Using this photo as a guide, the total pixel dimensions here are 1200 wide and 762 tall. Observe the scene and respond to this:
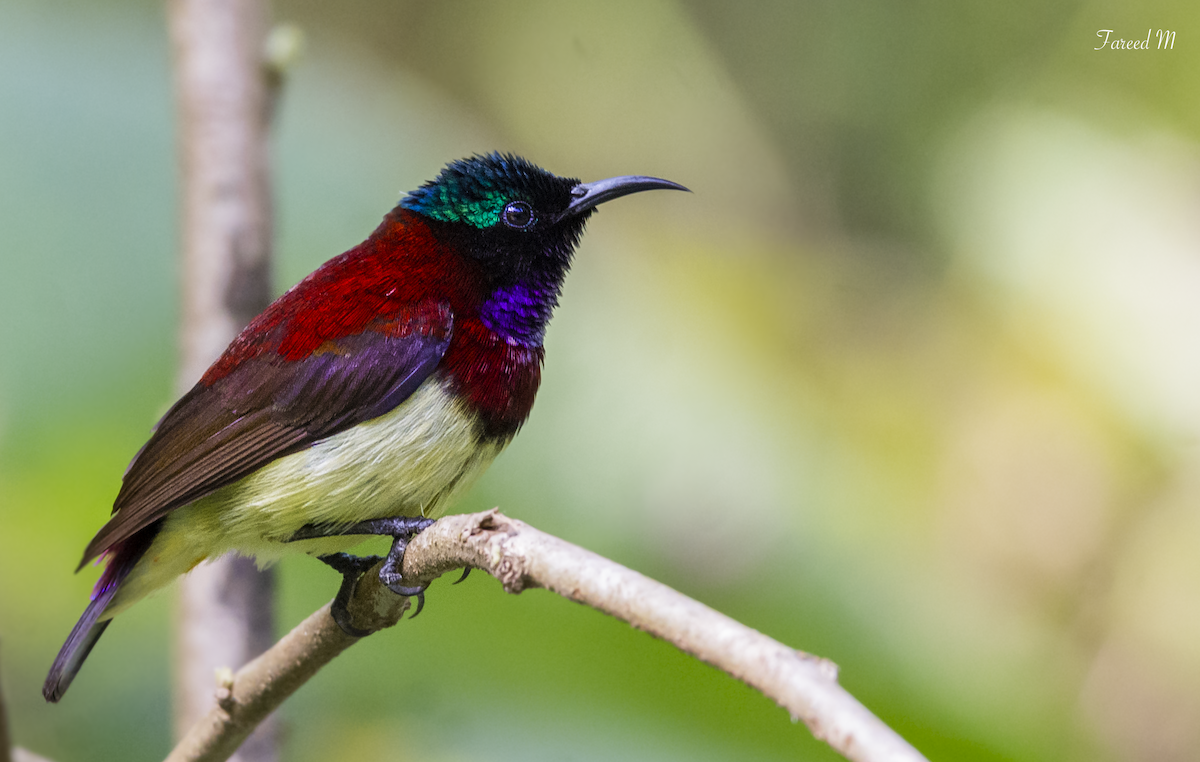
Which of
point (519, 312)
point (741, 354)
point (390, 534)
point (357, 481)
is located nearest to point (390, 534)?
point (390, 534)

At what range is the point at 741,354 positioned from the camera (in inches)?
113

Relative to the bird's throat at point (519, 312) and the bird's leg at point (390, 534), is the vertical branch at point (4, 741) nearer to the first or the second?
the bird's leg at point (390, 534)

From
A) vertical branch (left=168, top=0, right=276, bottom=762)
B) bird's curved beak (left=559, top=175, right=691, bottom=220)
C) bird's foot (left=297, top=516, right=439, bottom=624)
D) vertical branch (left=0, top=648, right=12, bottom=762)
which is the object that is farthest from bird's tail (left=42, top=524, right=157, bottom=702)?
bird's curved beak (left=559, top=175, right=691, bottom=220)

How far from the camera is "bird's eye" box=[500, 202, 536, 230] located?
74.3 inches

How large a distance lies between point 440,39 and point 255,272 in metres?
1.14

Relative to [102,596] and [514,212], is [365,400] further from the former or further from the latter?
[102,596]

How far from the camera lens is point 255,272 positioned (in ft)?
7.54

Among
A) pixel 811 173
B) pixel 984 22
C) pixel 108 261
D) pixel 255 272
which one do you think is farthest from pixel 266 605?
pixel 984 22

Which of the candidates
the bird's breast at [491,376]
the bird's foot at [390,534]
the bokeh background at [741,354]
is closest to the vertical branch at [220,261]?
the bokeh background at [741,354]

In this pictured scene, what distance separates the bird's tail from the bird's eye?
80cm

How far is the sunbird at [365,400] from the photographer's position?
1.70 meters

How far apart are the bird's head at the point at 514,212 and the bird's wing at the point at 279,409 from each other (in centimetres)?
17

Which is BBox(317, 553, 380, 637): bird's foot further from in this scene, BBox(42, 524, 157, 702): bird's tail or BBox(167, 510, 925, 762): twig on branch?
BBox(42, 524, 157, 702): bird's tail

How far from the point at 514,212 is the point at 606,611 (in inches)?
41.7
